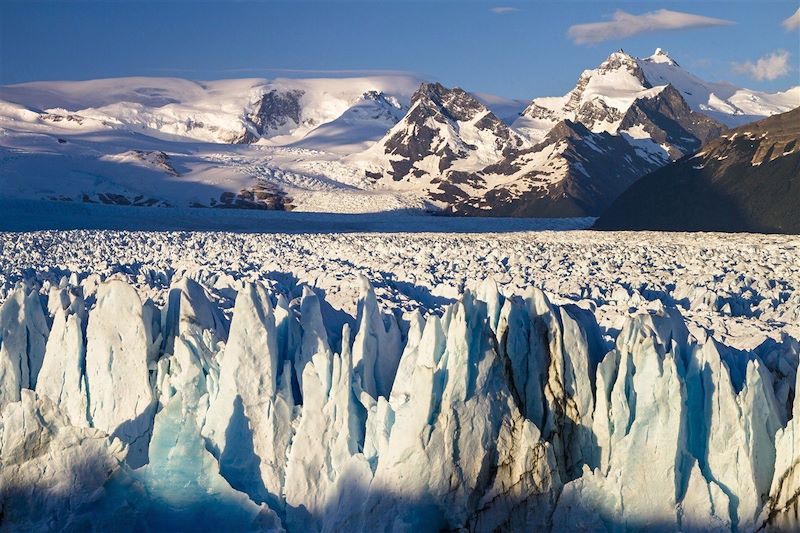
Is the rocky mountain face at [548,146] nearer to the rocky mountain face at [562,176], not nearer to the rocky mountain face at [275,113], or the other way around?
the rocky mountain face at [562,176]

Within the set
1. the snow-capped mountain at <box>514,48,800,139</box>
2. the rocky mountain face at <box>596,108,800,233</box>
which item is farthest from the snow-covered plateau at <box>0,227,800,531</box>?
the snow-capped mountain at <box>514,48,800,139</box>

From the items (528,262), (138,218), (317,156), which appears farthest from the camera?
(317,156)

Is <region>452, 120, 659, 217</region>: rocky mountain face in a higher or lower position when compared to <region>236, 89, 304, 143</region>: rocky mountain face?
lower

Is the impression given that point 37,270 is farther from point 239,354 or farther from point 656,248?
point 656,248

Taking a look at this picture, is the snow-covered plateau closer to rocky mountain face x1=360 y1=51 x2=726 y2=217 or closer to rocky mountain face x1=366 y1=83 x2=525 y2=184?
rocky mountain face x1=360 y1=51 x2=726 y2=217

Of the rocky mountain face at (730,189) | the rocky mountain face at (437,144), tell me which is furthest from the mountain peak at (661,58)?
the rocky mountain face at (730,189)

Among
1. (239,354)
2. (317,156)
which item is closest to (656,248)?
(239,354)

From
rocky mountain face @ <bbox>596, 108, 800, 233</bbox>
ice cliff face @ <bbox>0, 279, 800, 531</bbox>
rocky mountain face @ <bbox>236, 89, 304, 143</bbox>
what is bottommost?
ice cliff face @ <bbox>0, 279, 800, 531</bbox>
